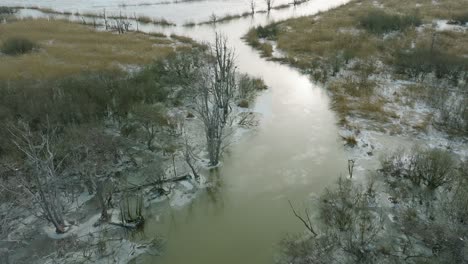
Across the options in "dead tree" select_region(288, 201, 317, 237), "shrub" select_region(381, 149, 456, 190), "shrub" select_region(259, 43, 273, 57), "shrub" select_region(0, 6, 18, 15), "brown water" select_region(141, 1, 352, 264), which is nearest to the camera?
"brown water" select_region(141, 1, 352, 264)

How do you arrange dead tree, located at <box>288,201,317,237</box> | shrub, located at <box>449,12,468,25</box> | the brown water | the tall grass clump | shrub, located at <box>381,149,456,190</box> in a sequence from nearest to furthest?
the brown water < dead tree, located at <box>288,201,317,237</box> < shrub, located at <box>381,149,456,190</box> < the tall grass clump < shrub, located at <box>449,12,468,25</box>

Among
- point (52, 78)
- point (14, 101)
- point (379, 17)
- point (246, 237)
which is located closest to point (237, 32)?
point (379, 17)

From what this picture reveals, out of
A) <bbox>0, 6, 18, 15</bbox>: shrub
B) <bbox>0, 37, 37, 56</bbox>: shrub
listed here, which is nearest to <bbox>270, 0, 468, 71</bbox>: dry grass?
<bbox>0, 37, 37, 56</bbox>: shrub

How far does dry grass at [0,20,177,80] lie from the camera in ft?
76.3

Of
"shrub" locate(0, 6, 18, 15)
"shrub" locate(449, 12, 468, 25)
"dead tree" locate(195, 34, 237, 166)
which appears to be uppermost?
"shrub" locate(0, 6, 18, 15)

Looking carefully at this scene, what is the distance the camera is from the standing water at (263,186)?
37.3ft

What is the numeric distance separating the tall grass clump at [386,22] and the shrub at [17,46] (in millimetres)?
27725

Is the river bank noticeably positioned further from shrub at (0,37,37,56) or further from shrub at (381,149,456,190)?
shrub at (0,37,37,56)

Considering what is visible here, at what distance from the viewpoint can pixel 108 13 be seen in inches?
1674

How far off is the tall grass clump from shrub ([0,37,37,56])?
27725 mm

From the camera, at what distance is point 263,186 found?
45.9 feet

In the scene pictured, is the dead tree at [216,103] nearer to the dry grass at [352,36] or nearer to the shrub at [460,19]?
the dry grass at [352,36]

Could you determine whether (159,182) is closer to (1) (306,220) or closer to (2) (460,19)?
(1) (306,220)

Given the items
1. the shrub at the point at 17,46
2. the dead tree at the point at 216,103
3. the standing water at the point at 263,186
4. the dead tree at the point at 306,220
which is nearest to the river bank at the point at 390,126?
the dead tree at the point at 306,220
